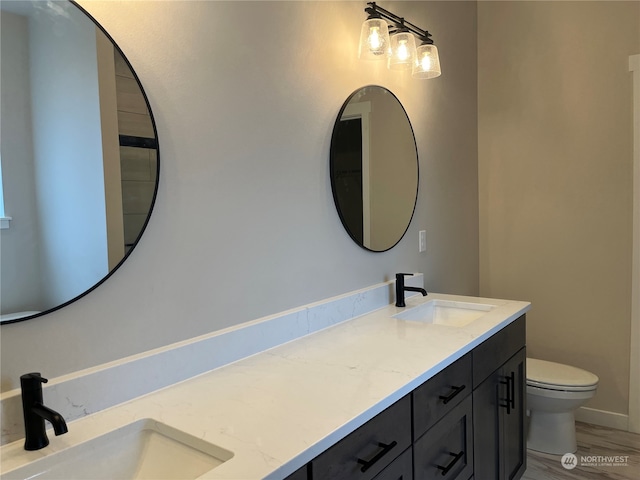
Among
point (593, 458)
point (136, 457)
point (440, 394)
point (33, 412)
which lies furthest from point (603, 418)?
point (33, 412)

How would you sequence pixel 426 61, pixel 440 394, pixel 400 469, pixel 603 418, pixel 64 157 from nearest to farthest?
1. pixel 64 157
2. pixel 400 469
3. pixel 440 394
4. pixel 426 61
5. pixel 603 418

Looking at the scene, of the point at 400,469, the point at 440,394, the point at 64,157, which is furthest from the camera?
the point at 440,394

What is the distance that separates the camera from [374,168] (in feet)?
7.00

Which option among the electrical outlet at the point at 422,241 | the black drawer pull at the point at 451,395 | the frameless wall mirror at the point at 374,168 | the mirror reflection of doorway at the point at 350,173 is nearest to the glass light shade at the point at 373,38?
the frameless wall mirror at the point at 374,168

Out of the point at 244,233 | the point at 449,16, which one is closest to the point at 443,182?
the point at 449,16

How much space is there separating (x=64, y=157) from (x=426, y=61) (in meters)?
1.60

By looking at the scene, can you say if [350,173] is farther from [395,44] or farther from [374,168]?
[395,44]

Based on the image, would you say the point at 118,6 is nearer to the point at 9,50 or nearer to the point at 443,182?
the point at 9,50

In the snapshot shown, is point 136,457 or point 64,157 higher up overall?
point 64,157

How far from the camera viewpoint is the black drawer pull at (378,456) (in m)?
1.09

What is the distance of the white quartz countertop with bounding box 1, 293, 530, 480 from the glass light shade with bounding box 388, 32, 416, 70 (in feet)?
3.71

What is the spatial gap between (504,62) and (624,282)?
1454 mm

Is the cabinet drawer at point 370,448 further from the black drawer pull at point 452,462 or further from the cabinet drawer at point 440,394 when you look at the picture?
the black drawer pull at point 452,462

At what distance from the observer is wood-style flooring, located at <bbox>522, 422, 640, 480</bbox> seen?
2342 mm
